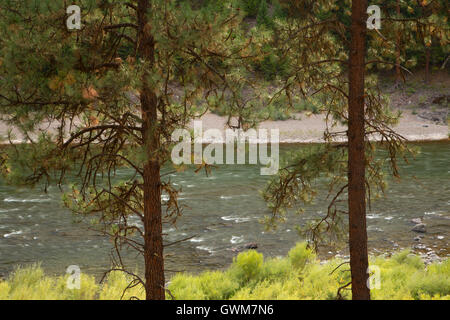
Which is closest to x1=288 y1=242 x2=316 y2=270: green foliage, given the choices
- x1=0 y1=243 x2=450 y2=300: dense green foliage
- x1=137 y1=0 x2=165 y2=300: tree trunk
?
x1=0 y1=243 x2=450 y2=300: dense green foliage

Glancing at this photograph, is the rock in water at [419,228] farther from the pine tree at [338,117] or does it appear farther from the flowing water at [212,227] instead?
the pine tree at [338,117]

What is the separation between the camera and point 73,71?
17.9ft

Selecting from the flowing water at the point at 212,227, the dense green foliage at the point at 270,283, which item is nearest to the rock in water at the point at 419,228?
the flowing water at the point at 212,227

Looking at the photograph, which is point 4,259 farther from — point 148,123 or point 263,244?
point 148,123

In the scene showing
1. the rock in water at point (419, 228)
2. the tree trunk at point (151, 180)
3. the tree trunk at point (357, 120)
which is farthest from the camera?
the rock in water at point (419, 228)

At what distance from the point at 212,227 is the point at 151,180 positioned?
30.0 ft

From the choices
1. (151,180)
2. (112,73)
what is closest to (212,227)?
(151,180)

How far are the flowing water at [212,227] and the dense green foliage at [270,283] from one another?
1914 mm

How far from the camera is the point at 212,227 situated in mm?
15367

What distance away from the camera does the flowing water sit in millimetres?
12828

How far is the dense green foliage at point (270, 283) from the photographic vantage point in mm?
8875

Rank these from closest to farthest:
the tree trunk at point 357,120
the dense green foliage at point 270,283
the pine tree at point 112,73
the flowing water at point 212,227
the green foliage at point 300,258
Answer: the pine tree at point 112,73
the tree trunk at point 357,120
the dense green foliage at point 270,283
the green foliage at point 300,258
the flowing water at point 212,227

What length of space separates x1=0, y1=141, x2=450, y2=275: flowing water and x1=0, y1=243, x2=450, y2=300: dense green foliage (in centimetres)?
191
